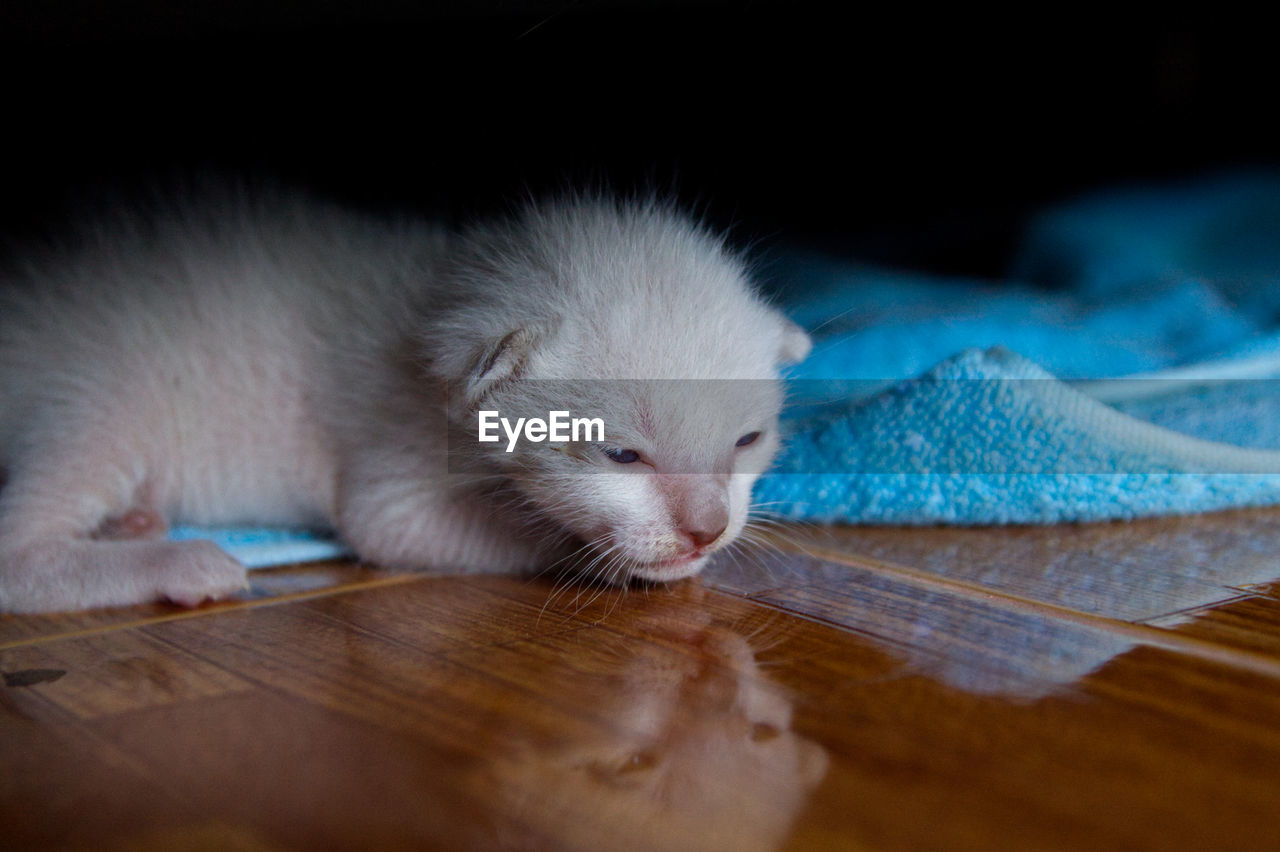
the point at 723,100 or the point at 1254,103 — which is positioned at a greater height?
the point at 1254,103

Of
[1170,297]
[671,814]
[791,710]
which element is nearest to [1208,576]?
[791,710]

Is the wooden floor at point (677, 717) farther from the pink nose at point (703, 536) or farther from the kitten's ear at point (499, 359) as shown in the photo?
the kitten's ear at point (499, 359)

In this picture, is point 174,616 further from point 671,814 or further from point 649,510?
point 671,814

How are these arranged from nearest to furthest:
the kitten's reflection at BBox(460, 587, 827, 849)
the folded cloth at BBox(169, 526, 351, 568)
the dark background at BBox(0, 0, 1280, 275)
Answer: the kitten's reflection at BBox(460, 587, 827, 849), the folded cloth at BBox(169, 526, 351, 568), the dark background at BBox(0, 0, 1280, 275)

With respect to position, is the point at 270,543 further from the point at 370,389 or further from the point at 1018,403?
the point at 1018,403

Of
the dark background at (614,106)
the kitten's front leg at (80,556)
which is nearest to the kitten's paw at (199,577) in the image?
the kitten's front leg at (80,556)

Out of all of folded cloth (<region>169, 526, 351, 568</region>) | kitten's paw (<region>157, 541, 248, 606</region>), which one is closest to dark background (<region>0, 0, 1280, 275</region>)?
folded cloth (<region>169, 526, 351, 568</region>)

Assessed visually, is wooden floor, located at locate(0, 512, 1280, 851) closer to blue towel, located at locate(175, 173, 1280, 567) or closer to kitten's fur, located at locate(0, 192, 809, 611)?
kitten's fur, located at locate(0, 192, 809, 611)
